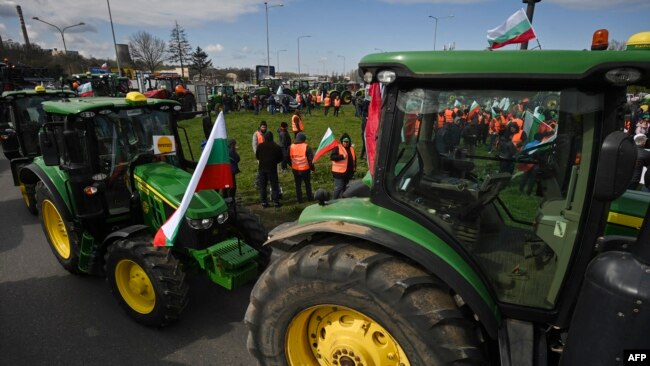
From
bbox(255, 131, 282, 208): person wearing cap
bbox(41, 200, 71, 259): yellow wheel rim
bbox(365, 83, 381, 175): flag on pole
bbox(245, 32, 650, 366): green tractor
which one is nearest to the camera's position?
bbox(245, 32, 650, 366): green tractor

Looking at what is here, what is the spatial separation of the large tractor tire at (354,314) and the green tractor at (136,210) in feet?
4.14

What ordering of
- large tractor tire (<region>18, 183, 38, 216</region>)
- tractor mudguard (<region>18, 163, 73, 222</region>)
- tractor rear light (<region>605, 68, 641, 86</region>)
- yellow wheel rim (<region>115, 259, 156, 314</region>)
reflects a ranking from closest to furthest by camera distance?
tractor rear light (<region>605, 68, 641, 86</region>) < yellow wheel rim (<region>115, 259, 156, 314</region>) < tractor mudguard (<region>18, 163, 73, 222</region>) < large tractor tire (<region>18, 183, 38, 216</region>)

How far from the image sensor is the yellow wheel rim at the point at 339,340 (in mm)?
2287

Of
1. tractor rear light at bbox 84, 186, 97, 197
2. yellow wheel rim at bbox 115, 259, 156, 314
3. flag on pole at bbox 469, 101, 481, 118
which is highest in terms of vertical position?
flag on pole at bbox 469, 101, 481, 118

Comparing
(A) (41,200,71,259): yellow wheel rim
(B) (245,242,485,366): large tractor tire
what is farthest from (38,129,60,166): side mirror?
(B) (245,242,485,366): large tractor tire

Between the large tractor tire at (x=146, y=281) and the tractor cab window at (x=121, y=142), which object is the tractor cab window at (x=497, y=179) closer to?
the large tractor tire at (x=146, y=281)

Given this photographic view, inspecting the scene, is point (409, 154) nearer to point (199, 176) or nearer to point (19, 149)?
point (199, 176)

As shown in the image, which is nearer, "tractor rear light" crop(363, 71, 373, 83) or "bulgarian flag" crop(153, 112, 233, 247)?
"tractor rear light" crop(363, 71, 373, 83)

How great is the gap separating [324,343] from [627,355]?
163cm

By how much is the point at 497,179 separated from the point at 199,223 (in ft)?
9.06

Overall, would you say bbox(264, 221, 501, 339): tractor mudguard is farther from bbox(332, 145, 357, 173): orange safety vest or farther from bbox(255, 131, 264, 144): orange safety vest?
bbox(255, 131, 264, 144): orange safety vest

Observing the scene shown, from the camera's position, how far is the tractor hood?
3.75 metres

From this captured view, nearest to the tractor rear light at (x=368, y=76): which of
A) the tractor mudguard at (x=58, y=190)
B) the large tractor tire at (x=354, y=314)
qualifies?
the large tractor tire at (x=354, y=314)

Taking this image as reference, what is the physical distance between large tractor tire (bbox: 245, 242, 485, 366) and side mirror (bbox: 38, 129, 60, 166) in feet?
9.55
